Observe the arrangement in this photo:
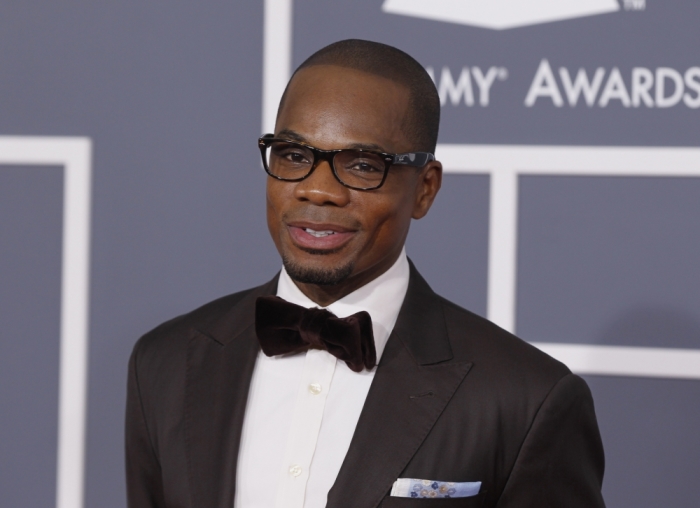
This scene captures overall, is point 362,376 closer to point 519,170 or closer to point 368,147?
point 368,147

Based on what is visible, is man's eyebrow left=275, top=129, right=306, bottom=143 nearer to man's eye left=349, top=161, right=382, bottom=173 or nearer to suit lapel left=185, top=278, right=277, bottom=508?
man's eye left=349, top=161, right=382, bottom=173

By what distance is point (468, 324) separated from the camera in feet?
4.77

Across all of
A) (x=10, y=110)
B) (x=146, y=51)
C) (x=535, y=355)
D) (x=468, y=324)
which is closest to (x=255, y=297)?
(x=468, y=324)

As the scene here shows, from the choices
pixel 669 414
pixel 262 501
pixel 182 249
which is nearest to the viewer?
pixel 262 501

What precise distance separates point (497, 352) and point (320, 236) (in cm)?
32

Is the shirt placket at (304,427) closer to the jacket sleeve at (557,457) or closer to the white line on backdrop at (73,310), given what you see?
the jacket sleeve at (557,457)

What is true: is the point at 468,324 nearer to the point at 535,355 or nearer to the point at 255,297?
the point at 535,355

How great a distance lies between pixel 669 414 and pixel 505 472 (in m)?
0.89

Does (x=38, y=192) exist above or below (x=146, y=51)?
below

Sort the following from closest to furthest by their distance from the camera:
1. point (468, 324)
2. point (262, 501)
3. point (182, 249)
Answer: point (262, 501) < point (468, 324) < point (182, 249)

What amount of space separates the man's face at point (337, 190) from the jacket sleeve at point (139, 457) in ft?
1.25

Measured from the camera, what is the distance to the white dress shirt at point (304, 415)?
1.32 metres

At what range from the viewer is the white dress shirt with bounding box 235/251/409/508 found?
132cm

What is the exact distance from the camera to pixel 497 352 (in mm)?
1403
